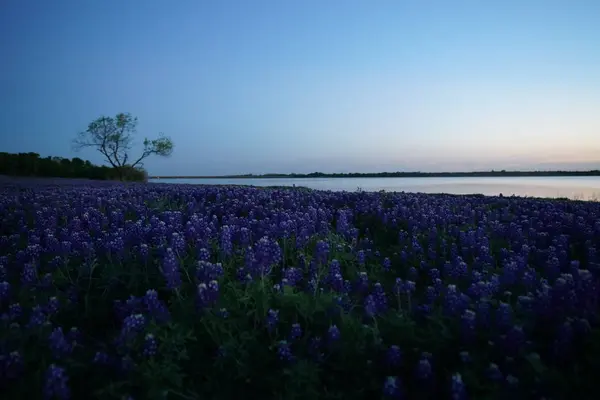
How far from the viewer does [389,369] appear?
301cm

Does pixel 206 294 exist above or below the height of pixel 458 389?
above

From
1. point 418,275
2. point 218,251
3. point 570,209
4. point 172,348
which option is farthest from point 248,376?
point 570,209

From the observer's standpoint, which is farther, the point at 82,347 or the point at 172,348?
the point at 82,347

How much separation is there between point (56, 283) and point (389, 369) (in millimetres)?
3685

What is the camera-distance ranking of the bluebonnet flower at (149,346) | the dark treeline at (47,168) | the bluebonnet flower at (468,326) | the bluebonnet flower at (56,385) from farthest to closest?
the dark treeline at (47,168)
the bluebonnet flower at (468,326)
the bluebonnet flower at (149,346)
the bluebonnet flower at (56,385)

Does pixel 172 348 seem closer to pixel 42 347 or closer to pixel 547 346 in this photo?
pixel 42 347

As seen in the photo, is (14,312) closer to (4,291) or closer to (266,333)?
(4,291)

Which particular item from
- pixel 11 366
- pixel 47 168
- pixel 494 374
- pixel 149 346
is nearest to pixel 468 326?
pixel 494 374

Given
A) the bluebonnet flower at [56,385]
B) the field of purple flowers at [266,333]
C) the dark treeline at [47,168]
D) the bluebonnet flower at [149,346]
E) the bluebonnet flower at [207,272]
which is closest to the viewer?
the bluebonnet flower at [56,385]

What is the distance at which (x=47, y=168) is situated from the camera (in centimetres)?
3981

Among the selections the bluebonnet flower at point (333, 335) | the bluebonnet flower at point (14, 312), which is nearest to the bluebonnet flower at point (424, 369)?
the bluebonnet flower at point (333, 335)

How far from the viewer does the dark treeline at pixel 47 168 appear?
125ft

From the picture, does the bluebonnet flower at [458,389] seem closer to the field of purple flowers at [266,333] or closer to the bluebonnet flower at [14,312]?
the field of purple flowers at [266,333]

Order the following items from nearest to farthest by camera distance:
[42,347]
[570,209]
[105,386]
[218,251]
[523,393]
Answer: [523,393]
[105,386]
[42,347]
[218,251]
[570,209]
